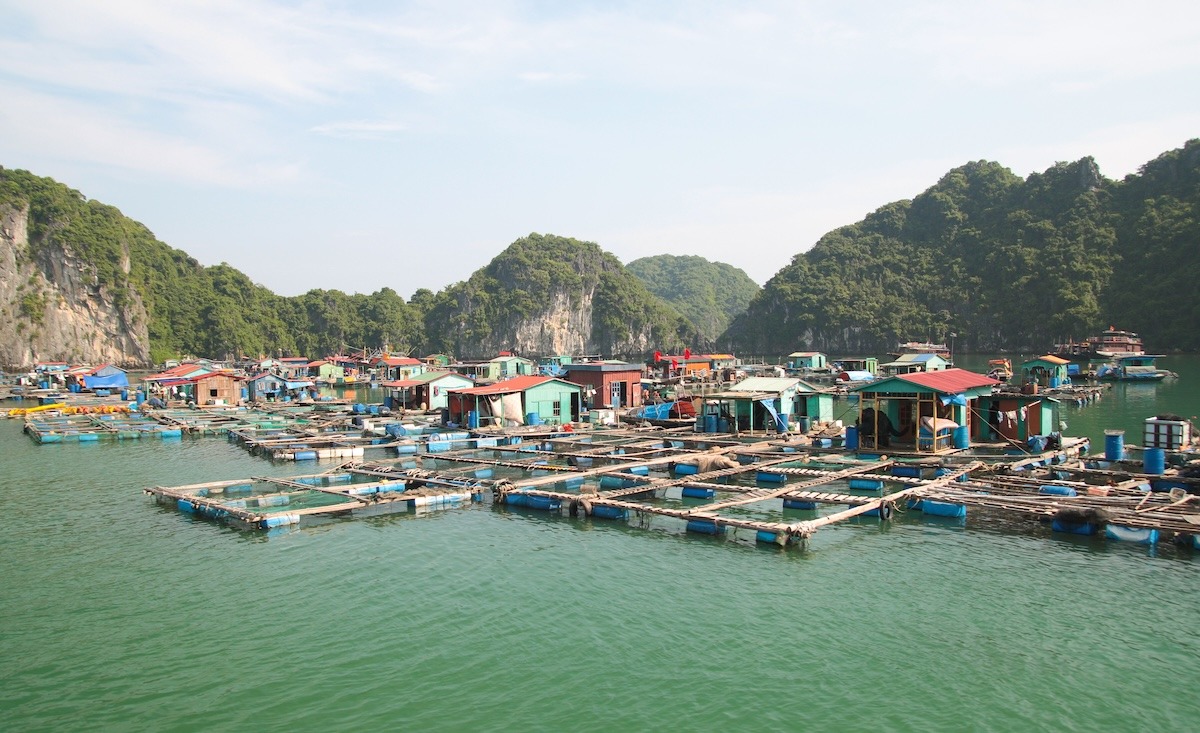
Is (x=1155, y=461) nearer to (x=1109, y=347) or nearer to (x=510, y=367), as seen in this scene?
(x=510, y=367)

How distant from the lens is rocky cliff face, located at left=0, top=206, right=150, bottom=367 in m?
108

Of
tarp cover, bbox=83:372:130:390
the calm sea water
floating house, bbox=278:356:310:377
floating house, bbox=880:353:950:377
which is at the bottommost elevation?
the calm sea water

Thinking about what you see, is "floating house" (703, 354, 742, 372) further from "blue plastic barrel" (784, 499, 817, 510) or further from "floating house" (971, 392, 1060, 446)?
"blue plastic barrel" (784, 499, 817, 510)

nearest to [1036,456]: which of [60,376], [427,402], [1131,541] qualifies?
[1131,541]

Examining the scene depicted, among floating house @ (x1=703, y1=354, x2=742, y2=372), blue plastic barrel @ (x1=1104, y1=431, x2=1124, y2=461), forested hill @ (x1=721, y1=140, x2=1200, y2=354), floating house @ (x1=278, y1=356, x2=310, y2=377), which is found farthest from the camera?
forested hill @ (x1=721, y1=140, x2=1200, y2=354)

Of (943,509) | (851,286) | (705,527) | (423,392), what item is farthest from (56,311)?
(851,286)

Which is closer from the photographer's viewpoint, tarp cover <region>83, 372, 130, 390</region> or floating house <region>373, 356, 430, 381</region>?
tarp cover <region>83, 372, 130, 390</region>

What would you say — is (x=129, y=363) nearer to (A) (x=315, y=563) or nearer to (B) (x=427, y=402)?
(B) (x=427, y=402)

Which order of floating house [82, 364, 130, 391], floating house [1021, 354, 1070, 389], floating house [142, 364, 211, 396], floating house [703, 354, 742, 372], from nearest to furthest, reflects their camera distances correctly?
floating house [1021, 354, 1070, 389]
floating house [142, 364, 211, 396]
floating house [82, 364, 130, 391]
floating house [703, 354, 742, 372]

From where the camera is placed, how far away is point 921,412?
28344 mm

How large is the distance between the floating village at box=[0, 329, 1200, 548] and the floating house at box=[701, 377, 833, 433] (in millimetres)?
101

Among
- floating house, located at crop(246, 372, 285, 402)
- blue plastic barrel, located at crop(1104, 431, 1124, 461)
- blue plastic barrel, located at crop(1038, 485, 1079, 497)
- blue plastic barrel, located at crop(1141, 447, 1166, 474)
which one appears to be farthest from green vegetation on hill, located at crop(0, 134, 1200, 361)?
blue plastic barrel, located at crop(1038, 485, 1079, 497)

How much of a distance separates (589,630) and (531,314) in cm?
17447

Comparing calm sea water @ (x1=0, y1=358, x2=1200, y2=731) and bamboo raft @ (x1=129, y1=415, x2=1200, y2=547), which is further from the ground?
bamboo raft @ (x1=129, y1=415, x2=1200, y2=547)
